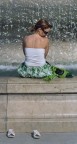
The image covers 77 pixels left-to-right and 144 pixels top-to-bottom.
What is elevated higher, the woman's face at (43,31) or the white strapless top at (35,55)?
the woman's face at (43,31)

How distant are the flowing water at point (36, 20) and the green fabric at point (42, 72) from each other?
8.77m

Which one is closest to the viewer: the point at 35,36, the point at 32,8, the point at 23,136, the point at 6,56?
the point at 23,136

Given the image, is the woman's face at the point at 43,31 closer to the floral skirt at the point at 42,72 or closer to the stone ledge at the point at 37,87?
the floral skirt at the point at 42,72

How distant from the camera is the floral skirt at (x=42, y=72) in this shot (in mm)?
8195

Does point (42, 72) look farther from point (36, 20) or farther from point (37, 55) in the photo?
point (36, 20)

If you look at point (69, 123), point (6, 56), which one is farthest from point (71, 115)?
point (6, 56)

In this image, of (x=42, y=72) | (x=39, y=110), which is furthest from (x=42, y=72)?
(x=39, y=110)

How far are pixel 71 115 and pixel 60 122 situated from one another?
218mm

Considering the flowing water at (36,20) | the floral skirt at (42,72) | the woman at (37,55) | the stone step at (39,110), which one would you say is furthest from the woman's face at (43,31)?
the flowing water at (36,20)

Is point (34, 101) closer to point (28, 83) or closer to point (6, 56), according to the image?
point (28, 83)

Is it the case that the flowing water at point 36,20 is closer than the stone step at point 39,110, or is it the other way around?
the stone step at point 39,110

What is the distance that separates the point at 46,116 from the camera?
7984mm

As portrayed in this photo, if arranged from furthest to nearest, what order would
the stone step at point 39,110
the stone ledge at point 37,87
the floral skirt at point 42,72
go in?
the floral skirt at point 42,72, the stone step at point 39,110, the stone ledge at point 37,87

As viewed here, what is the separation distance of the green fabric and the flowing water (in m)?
8.77
